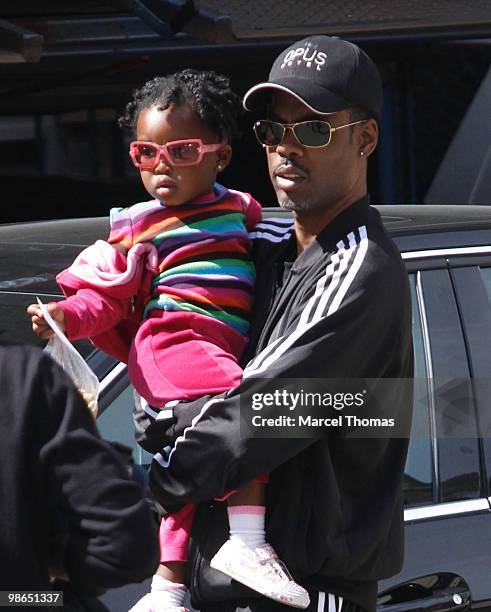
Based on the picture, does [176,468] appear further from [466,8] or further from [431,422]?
[466,8]

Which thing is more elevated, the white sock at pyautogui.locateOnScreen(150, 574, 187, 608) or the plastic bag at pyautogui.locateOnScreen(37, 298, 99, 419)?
→ the plastic bag at pyautogui.locateOnScreen(37, 298, 99, 419)

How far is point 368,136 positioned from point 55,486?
939 mm

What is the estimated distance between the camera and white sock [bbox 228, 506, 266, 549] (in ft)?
7.61

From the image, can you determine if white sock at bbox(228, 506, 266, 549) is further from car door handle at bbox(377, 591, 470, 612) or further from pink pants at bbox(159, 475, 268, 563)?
car door handle at bbox(377, 591, 470, 612)

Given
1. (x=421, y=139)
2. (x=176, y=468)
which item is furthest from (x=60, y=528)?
(x=421, y=139)

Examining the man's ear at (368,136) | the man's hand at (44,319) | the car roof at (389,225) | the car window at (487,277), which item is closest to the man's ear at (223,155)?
the man's ear at (368,136)

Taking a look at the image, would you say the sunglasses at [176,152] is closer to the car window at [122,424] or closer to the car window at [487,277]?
the car window at [122,424]

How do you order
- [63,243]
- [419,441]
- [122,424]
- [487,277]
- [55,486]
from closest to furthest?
[55,486] → [122,424] → [419,441] → [487,277] → [63,243]

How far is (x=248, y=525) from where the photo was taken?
232 cm

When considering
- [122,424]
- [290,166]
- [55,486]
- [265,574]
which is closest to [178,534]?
[265,574]

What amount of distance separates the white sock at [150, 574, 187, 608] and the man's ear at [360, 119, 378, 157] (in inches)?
34.2

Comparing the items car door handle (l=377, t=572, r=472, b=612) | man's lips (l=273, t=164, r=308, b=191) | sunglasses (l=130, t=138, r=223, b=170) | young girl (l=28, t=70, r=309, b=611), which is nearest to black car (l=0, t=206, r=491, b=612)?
car door handle (l=377, t=572, r=472, b=612)

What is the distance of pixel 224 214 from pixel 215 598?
0.73 meters

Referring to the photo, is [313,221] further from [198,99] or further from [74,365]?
[74,365]
